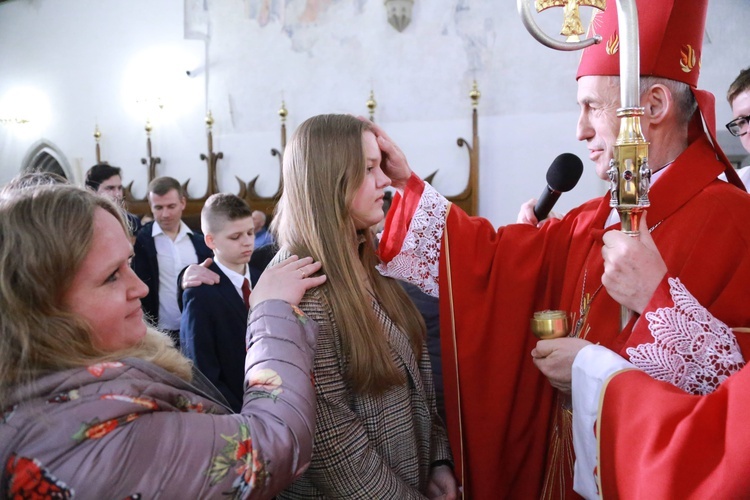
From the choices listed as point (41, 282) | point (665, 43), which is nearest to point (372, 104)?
point (665, 43)

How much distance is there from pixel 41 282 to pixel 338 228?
75cm

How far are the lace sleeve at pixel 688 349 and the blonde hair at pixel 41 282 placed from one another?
103 cm

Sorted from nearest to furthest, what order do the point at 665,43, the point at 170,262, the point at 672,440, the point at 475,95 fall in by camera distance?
1. the point at 672,440
2. the point at 665,43
3. the point at 170,262
4. the point at 475,95

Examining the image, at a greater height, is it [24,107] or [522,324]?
[24,107]

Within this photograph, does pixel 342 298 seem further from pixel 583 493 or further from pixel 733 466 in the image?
pixel 733 466

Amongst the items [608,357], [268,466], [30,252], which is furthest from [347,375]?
[30,252]

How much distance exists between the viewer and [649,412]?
1.04 metres

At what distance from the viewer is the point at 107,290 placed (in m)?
1.03

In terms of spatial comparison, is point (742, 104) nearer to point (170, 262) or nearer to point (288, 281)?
point (288, 281)

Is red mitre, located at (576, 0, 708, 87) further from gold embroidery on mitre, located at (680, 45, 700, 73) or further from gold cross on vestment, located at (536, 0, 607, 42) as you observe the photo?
gold cross on vestment, located at (536, 0, 607, 42)

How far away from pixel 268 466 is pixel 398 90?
23.4 feet

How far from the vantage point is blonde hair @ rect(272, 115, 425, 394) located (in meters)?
1.46

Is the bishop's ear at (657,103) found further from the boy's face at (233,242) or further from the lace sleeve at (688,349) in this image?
the boy's face at (233,242)

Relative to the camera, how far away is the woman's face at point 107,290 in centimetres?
99
